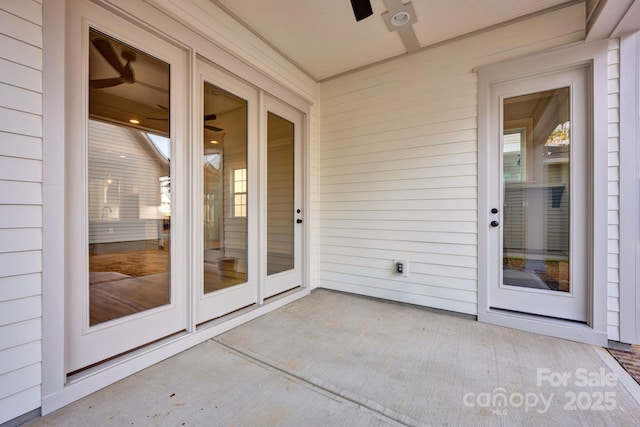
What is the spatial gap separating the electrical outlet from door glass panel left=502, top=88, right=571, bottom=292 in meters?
0.97

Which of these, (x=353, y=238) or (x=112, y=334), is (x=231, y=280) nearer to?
(x=112, y=334)

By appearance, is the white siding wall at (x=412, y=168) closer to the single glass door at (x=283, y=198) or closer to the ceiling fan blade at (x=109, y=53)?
the single glass door at (x=283, y=198)

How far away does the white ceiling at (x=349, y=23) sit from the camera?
2.44 meters

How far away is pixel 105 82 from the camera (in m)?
1.87

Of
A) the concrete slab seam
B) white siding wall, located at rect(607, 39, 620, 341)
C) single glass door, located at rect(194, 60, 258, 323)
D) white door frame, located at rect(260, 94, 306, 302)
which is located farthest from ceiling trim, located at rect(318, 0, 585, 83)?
the concrete slab seam

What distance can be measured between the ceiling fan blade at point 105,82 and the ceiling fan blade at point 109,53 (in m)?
0.06

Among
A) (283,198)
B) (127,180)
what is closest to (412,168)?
(283,198)

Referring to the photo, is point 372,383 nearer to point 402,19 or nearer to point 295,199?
point 295,199

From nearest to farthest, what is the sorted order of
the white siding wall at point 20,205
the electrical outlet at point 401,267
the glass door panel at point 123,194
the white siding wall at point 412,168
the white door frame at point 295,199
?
the white siding wall at point 20,205, the glass door panel at point 123,194, the white siding wall at point 412,168, the white door frame at point 295,199, the electrical outlet at point 401,267

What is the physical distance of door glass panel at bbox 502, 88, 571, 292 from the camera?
254cm

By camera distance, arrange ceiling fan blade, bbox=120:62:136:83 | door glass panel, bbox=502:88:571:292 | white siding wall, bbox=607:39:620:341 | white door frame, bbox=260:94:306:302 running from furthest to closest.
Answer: white door frame, bbox=260:94:306:302
door glass panel, bbox=502:88:571:292
white siding wall, bbox=607:39:620:341
ceiling fan blade, bbox=120:62:136:83

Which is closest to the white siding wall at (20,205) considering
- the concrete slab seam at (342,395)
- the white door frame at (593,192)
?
the concrete slab seam at (342,395)

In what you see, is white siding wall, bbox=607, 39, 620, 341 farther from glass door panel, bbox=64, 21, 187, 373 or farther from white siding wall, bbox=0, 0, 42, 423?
white siding wall, bbox=0, 0, 42, 423

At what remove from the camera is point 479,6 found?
2.45 metres
